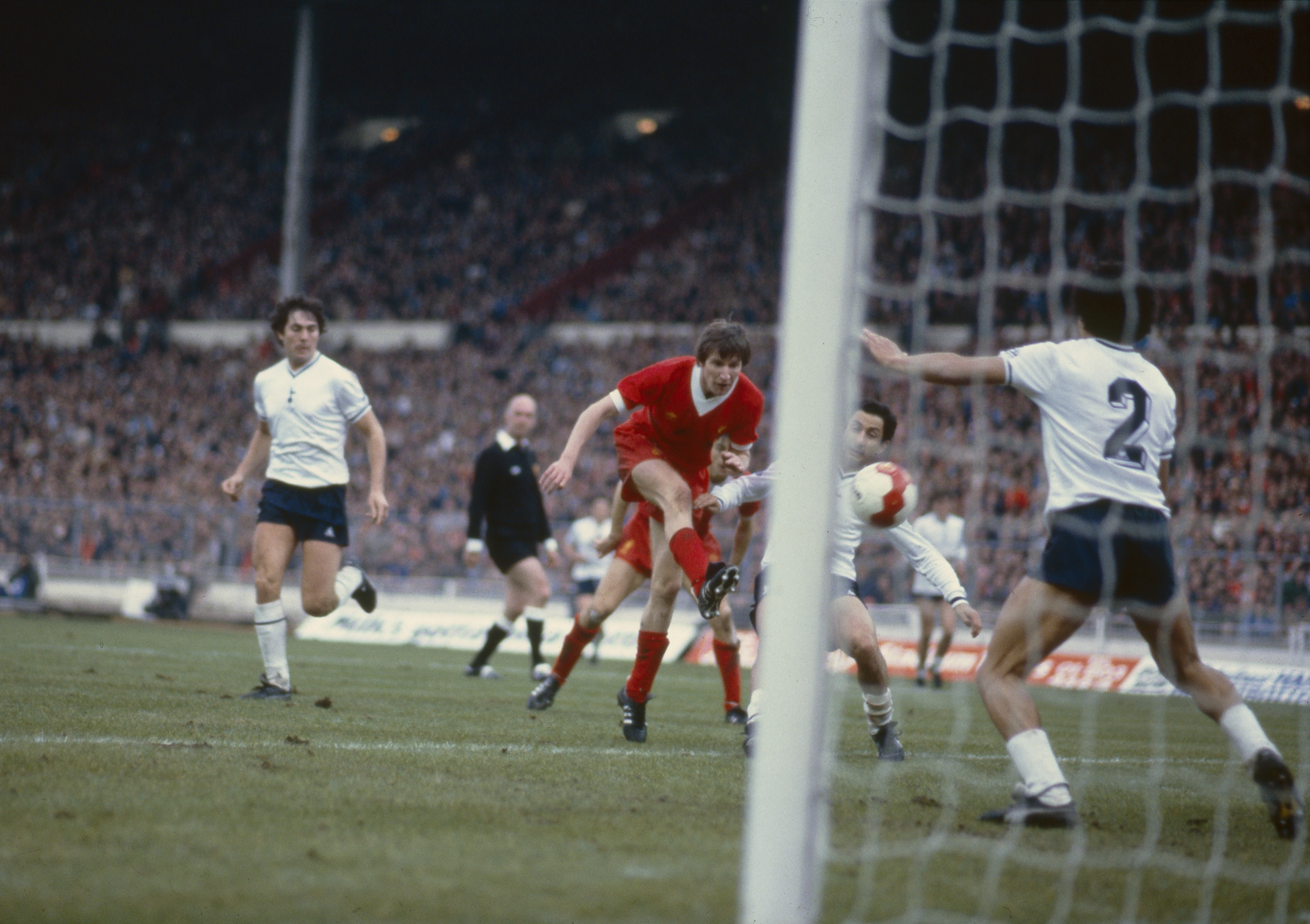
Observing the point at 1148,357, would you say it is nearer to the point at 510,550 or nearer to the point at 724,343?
the point at 510,550

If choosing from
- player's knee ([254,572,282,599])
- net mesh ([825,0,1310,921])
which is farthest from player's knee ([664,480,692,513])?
player's knee ([254,572,282,599])

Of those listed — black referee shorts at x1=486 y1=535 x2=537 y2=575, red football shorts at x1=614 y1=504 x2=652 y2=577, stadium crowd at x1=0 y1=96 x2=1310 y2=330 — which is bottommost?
black referee shorts at x1=486 y1=535 x2=537 y2=575

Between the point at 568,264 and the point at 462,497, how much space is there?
1020 cm

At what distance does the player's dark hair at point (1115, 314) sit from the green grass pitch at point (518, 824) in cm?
168

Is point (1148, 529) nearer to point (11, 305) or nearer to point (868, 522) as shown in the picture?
point (868, 522)

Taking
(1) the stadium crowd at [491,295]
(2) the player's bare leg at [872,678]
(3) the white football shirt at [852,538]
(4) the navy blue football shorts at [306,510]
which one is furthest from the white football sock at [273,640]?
(1) the stadium crowd at [491,295]

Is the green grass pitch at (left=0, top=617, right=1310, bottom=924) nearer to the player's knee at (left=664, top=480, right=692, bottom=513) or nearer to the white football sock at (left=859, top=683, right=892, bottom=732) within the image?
the white football sock at (left=859, top=683, right=892, bottom=732)

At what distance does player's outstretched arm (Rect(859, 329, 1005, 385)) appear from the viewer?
3924 millimetres

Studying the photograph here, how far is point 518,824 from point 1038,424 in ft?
52.1

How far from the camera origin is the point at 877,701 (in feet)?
19.7

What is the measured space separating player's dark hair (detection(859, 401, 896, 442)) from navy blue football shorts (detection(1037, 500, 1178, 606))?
1.98m

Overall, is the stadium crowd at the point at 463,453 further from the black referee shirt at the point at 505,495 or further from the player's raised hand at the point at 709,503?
the black referee shirt at the point at 505,495

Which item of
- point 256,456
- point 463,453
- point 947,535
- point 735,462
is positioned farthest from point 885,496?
point 463,453

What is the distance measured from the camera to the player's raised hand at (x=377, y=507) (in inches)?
275
